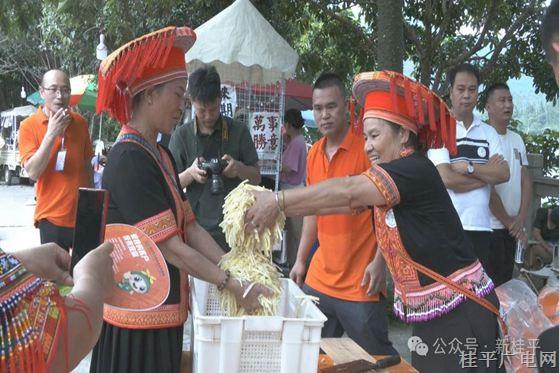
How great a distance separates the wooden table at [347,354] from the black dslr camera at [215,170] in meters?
1.59

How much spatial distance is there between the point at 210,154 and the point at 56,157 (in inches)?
53.6

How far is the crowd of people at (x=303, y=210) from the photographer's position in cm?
165

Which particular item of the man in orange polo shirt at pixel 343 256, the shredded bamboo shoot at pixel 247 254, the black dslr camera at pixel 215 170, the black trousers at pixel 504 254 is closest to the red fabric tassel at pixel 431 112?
the shredded bamboo shoot at pixel 247 254

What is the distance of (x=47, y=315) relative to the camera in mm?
1404

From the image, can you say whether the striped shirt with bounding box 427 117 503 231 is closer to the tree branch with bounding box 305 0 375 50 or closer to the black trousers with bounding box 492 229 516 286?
the black trousers with bounding box 492 229 516 286

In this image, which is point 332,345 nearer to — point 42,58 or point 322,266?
point 322,266

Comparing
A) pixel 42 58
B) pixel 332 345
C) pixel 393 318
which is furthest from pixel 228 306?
pixel 42 58

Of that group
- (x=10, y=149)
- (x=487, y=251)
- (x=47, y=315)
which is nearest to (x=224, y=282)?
(x=47, y=315)

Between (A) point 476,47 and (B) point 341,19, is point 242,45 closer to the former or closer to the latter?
(B) point 341,19

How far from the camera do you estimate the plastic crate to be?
2012 millimetres

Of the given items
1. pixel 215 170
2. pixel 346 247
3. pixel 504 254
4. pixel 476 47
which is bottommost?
pixel 504 254

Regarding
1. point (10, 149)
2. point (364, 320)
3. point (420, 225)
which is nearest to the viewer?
point (420, 225)

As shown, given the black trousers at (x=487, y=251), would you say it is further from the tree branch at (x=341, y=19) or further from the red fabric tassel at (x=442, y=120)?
the tree branch at (x=341, y=19)

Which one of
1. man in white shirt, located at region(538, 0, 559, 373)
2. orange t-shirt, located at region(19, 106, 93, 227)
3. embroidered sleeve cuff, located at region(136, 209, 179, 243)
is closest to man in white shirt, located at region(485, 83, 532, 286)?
embroidered sleeve cuff, located at region(136, 209, 179, 243)
